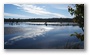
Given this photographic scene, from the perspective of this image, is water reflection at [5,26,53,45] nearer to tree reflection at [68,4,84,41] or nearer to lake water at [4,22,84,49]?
lake water at [4,22,84,49]

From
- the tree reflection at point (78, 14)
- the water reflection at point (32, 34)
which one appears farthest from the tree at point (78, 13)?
the water reflection at point (32, 34)

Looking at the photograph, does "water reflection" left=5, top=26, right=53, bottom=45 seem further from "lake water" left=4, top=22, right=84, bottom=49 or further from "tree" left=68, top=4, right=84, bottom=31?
"tree" left=68, top=4, right=84, bottom=31

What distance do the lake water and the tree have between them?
80 millimetres

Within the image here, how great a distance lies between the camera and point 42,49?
257 cm

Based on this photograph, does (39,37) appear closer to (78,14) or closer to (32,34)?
(32,34)

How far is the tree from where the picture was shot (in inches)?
100

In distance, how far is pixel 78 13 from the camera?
257cm

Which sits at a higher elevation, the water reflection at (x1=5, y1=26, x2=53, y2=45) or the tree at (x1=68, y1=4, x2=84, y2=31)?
the tree at (x1=68, y1=4, x2=84, y2=31)

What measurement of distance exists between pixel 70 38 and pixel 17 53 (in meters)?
0.89

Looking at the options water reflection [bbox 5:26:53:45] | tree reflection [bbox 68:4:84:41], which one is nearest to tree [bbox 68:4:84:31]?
tree reflection [bbox 68:4:84:41]

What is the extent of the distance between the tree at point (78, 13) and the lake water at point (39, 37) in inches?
3.1

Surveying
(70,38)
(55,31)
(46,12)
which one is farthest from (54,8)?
(70,38)

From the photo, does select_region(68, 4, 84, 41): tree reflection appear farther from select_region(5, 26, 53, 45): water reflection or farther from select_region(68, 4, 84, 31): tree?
select_region(5, 26, 53, 45): water reflection

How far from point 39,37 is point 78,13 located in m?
0.74
